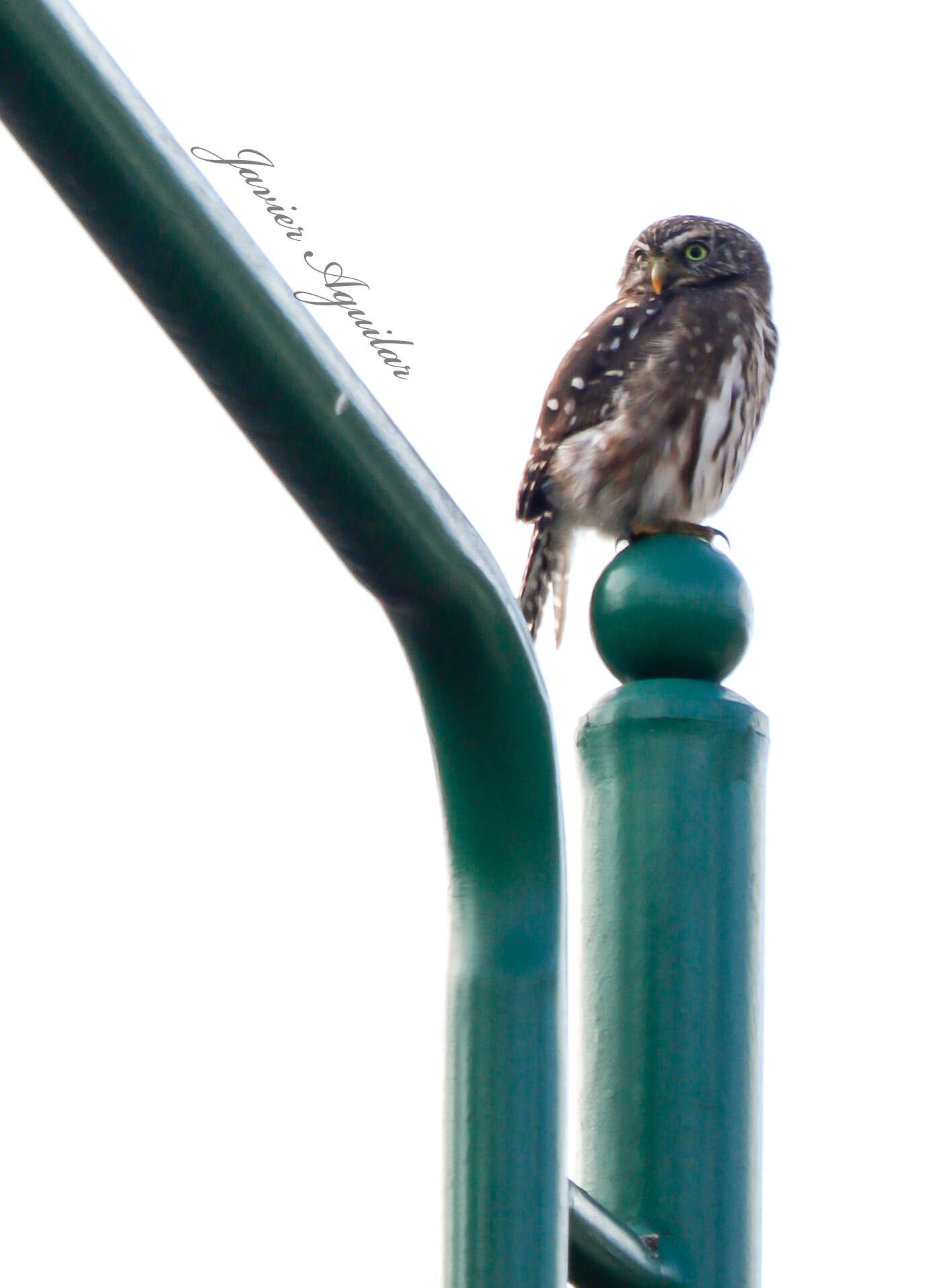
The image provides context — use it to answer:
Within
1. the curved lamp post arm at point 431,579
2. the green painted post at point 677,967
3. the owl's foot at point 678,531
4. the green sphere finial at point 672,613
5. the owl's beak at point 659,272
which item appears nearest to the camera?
the curved lamp post arm at point 431,579

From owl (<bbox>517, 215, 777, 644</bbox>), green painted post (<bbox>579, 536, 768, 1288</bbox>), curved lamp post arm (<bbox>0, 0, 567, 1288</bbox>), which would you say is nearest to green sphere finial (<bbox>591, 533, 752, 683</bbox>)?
green painted post (<bbox>579, 536, 768, 1288</bbox>)

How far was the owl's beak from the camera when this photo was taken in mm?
6637

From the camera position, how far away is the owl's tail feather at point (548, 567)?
5.88m

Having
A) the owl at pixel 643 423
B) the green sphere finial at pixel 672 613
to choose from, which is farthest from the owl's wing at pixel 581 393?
the green sphere finial at pixel 672 613

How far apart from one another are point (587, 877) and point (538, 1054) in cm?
48

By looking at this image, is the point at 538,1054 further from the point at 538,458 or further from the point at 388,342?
the point at 538,458

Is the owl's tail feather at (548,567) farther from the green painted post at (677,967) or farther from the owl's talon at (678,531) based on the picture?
the green painted post at (677,967)

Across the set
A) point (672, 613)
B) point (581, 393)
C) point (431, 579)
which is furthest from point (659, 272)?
point (431, 579)

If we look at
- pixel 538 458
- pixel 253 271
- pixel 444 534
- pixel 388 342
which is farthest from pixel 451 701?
pixel 538 458

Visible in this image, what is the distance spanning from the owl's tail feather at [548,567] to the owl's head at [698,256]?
3.93ft

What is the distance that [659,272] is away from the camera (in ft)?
22.0

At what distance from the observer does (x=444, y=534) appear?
1.92 meters

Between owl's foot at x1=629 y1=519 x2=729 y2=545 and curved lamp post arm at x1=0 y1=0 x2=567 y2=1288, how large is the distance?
0.63 meters

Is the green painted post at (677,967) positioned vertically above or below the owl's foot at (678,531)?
below
